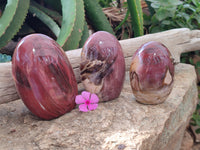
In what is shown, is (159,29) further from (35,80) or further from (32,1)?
(35,80)

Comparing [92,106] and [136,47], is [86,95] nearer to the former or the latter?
[92,106]

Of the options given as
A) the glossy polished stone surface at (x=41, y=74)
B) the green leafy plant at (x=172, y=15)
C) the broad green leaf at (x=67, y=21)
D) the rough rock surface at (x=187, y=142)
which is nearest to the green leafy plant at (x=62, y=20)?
the broad green leaf at (x=67, y=21)

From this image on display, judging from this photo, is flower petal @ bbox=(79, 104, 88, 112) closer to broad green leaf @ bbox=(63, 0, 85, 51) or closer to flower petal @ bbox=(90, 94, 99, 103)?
flower petal @ bbox=(90, 94, 99, 103)

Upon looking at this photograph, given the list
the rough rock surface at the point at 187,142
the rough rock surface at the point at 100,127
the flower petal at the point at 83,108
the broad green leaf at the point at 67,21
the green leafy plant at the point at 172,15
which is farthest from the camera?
the rough rock surface at the point at 187,142

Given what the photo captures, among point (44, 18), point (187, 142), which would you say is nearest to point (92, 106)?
point (44, 18)

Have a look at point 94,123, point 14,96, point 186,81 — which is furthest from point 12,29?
point 186,81

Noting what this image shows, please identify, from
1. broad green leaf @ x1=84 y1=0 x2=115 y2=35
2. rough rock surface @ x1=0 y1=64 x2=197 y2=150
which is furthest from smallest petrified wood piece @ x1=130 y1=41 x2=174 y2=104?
broad green leaf @ x1=84 y1=0 x2=115 y2=35

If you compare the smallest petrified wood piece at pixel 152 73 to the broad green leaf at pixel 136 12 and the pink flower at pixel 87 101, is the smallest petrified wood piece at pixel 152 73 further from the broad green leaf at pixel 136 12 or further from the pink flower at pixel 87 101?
the broad green leaf at pixel 136 12
